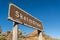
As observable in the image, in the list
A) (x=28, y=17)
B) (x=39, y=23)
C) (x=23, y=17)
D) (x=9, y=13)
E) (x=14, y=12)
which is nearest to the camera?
(x=9, y=13)

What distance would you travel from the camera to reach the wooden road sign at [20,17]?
19.0 feet

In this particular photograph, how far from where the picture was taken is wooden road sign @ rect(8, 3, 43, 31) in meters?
5.78

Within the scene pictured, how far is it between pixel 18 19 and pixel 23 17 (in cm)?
47

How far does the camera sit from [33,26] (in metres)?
7.39

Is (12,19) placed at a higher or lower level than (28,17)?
lower

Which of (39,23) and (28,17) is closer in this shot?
(28,17)

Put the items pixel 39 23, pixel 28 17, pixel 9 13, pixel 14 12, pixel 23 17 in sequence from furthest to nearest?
pixel 39 23, pixel 28 17, pixel 23 17, pixel 14 12, pixel 9 13

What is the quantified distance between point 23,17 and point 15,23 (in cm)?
68

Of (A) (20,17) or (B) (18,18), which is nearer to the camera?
(B) (18,18)

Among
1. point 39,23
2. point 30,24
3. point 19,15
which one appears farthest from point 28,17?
point 39,23

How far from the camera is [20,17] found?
20.6ft

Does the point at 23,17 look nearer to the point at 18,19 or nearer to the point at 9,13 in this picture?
the point at 18,19

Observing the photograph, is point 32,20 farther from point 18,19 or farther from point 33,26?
point 18,19

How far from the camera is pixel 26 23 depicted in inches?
263
